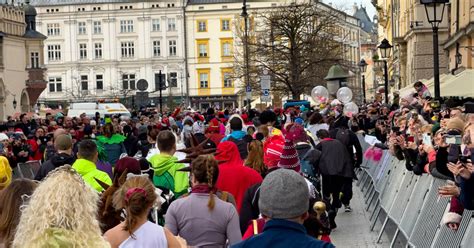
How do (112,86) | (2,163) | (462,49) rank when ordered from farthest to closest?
(112,86) < (462,49) < (2,163)

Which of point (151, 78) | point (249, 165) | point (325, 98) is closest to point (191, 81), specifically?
point (151, 78)

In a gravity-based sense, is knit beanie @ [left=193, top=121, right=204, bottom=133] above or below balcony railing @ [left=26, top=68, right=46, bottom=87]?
below

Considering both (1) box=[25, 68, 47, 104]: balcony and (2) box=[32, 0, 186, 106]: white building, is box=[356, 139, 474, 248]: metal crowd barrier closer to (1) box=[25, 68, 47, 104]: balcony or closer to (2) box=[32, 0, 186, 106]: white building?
(1) box=[25, 68, 47, 104]: balcony

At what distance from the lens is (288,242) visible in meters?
4.76

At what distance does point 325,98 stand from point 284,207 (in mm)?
32688

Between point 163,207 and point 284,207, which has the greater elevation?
point 284,207

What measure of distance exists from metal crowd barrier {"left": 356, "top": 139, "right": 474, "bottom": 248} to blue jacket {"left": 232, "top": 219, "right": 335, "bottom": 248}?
328cm

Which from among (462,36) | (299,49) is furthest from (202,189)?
(299,49)

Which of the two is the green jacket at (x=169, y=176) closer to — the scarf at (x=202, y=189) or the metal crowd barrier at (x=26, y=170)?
the scarf at (x=202, y=189)

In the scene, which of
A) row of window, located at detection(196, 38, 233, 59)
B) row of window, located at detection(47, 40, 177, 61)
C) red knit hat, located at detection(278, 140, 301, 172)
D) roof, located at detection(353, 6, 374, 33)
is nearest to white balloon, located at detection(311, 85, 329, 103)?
red knit hat, located at detection(278, 140, 301, 172)

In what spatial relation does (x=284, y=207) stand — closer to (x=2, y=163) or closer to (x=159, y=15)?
(x=2, y=163)

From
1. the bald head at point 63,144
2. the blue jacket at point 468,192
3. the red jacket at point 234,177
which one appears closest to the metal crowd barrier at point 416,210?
the blue jacket at point 468,192

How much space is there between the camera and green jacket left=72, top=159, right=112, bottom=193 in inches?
378

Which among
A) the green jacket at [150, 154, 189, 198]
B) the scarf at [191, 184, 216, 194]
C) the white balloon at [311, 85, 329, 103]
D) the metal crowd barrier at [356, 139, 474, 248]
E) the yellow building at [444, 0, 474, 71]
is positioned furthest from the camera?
the white balloon at [311, 85, 329, 103]
